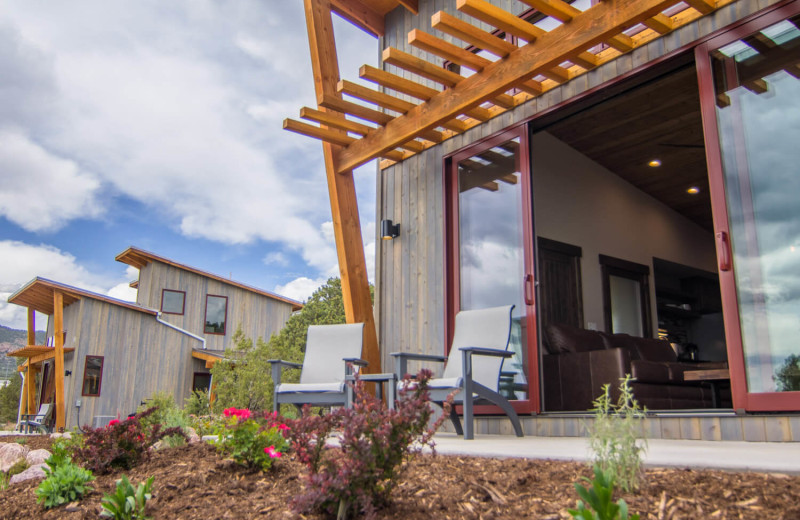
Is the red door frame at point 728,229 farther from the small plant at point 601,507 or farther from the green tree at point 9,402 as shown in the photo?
the green tree at point 9,402

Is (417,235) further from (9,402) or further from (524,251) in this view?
(9,402)

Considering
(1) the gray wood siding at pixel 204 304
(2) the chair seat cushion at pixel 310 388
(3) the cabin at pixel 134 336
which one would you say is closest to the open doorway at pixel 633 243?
(2) the chair seat cushion at pixel 310 388

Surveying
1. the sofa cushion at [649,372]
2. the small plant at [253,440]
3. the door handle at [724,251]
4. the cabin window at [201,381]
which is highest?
the door handle at [724,251]

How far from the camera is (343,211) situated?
6305 mm

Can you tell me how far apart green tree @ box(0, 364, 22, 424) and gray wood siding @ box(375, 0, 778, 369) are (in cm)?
1961

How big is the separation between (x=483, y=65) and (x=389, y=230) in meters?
2.29

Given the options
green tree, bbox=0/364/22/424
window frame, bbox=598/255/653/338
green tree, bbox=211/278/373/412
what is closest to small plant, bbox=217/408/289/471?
green tree, bbox=211/278/373/412

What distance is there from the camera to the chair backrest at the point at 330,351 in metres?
5.87

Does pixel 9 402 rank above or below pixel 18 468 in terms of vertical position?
above

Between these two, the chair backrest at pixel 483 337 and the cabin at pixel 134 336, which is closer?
the chair backrest at pixel 483 337

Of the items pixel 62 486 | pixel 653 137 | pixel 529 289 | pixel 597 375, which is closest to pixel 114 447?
pixel 62 486

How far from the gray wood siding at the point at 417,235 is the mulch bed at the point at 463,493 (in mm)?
3273

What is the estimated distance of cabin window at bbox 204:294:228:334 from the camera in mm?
20516

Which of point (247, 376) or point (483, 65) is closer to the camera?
point (483, 65)
